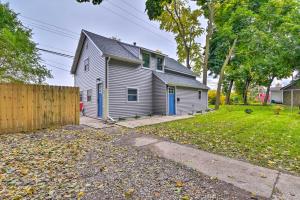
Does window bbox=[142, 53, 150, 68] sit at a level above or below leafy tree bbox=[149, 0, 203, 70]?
below

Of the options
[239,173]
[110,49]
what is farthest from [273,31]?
[239,173]

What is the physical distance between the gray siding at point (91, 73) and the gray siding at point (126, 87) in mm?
853

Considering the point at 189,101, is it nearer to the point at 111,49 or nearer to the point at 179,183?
the point at 111,49

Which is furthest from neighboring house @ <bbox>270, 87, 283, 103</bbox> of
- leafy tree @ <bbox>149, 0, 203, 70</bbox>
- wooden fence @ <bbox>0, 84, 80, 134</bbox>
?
wooden fence @ <bbox>0, 84, 80, 134</bbox>

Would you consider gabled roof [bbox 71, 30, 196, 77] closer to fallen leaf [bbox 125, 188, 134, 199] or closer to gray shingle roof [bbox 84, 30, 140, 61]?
gray shingle roof [bbox 84, 30, 140, 61]

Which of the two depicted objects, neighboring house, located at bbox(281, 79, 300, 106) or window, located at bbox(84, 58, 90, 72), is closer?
window, located at bbox(84, 58, 90, 72)

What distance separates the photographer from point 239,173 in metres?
3.56

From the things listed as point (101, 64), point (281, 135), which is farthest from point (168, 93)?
point (281, 135)

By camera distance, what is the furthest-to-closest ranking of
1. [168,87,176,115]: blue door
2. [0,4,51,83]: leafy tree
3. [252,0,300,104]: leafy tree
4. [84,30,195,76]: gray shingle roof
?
[252,0,300,104]: leafy tree < [168,87,176,115]: blue door < [84,30,195,76]: gray shingle roof < [0,4,51,83]: leafy tree

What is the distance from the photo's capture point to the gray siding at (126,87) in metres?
10.8

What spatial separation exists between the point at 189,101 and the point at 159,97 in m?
3.98

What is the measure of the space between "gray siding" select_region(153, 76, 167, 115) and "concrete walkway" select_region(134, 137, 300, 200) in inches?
313

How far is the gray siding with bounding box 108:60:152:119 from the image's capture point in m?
10.8

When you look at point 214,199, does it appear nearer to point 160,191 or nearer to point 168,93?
point 160,191
